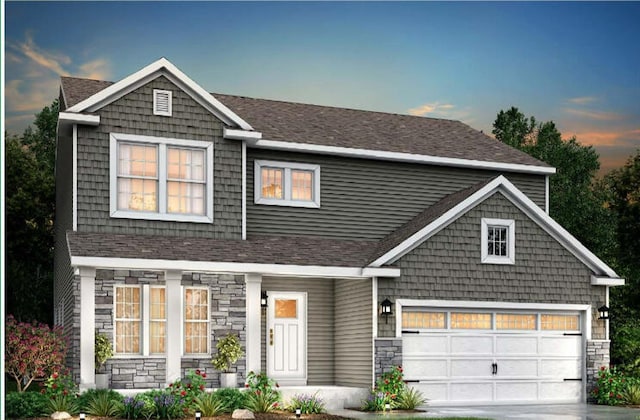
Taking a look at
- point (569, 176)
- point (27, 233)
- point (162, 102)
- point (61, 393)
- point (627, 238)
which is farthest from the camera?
point (569, 176)

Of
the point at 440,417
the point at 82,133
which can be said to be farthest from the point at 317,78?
Answer: the point at 440,417

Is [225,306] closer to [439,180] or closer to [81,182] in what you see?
[81,182]

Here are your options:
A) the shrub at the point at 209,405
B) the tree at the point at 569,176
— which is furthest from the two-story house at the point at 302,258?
the tree at the point at 569,176

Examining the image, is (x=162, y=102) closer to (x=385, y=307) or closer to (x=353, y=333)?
(x=385, y=307)

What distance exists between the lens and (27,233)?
3528 centimetres

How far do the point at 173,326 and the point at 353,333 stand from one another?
4832 mm

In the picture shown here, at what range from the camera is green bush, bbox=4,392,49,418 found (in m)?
17.0

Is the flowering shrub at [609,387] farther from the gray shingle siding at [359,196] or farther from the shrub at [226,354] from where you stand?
the shrub at [226,354]

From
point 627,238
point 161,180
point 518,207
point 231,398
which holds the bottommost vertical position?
point 231,398

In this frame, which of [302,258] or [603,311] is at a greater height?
[302,258]

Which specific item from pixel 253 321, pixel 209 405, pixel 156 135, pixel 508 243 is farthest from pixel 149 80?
pixel 508 243

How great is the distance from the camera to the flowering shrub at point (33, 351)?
19812 millimetres

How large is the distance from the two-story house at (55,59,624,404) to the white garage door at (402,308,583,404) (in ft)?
0.13

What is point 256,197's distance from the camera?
23.4 meters
